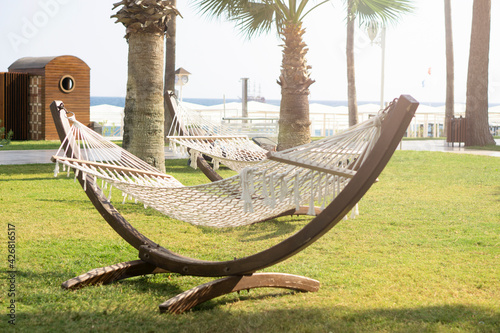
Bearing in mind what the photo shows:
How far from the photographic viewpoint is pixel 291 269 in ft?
Answer: 10.0

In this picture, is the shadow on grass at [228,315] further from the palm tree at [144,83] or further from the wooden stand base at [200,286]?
the palm tree at [144,83]

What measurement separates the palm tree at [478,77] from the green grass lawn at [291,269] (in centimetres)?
696

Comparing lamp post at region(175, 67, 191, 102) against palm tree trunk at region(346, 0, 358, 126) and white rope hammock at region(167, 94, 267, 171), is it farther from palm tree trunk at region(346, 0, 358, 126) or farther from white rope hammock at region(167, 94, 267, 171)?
white rope hammock at region(167, 94, 267, 171)

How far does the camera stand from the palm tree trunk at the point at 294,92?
7.69 m

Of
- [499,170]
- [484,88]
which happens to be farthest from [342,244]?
[484,88]

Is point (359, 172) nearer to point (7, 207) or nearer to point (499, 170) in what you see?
point (7, 207)

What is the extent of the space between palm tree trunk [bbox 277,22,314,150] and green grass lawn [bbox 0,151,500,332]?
2.31 m

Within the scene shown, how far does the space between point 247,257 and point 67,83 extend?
1181 centimetres

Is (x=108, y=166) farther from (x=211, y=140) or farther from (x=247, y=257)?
(x=211, y=140)

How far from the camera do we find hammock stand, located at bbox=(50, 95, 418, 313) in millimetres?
1881

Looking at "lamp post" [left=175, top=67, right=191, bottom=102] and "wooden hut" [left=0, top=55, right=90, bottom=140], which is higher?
"lamp post" [left=175, top=67, right=191, bottom=102]

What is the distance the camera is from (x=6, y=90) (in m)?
12.3

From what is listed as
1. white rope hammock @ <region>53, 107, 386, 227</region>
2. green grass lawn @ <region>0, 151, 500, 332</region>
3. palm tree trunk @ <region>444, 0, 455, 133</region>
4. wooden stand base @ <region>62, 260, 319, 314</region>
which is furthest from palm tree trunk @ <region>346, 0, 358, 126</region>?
wooden stand base @ <region>62, 260, 319, 314</region>

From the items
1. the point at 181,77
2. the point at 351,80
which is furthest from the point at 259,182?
the point at 181,77
